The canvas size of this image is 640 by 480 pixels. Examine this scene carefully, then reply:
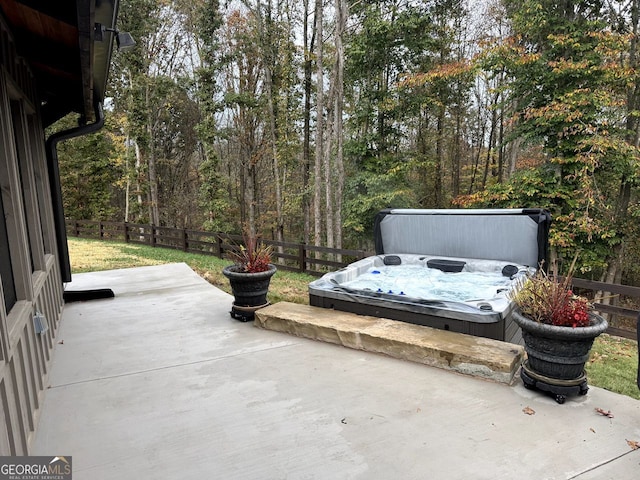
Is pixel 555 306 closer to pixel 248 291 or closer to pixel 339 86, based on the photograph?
pixel 248 291

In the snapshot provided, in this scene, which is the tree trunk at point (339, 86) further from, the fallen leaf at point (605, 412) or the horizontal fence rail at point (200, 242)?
the fallen leaf at point (605, 412)

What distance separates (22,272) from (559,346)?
10.9ft

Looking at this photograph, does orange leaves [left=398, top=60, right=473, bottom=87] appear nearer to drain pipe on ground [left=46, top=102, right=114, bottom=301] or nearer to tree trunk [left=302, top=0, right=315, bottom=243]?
tree trunk [left=302, top=0, right=315, bottom=243]

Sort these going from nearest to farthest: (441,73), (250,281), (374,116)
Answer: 1. (250,281)
2. (441,73)
3. (374,116)

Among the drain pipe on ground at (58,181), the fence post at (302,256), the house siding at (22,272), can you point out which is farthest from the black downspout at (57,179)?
the fence post at (302,256)

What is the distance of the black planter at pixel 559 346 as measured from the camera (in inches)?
87.7

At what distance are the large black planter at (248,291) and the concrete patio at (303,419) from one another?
0.59 meters

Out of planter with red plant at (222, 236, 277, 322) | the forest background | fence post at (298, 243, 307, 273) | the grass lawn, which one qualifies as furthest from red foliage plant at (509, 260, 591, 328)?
the forest background

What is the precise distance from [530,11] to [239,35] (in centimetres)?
782

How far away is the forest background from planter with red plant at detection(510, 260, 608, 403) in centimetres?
606

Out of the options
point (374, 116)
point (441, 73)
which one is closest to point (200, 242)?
point (374, 116)

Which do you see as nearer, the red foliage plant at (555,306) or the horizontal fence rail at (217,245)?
the red foliage plant at (555,306)

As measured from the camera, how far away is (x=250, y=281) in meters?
3.91

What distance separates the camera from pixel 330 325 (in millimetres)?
3406
